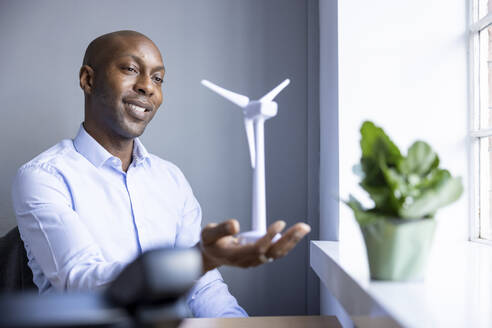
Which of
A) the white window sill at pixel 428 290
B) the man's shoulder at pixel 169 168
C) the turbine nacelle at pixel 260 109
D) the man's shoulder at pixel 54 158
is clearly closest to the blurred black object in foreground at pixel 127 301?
the white window sill at pixel 428 290

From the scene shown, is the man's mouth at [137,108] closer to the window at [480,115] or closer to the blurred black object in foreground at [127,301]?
the window at [480,115]

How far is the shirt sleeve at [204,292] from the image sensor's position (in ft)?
4.62

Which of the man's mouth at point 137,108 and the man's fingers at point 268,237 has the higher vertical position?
the man's mouth at point 137,108

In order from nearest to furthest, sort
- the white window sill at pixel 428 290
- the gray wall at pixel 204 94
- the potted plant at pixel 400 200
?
the white window sill at pixel 428 290 < the potted plant at pixel 400 200 < the gray wall at pixel 204 94

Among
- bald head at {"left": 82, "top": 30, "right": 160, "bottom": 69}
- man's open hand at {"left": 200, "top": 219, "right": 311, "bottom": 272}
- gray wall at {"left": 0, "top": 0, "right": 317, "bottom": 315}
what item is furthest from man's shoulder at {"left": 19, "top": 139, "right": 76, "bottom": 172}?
man's open hand at {"left": 200, "top": 219, "right": 311, "bottom": 272}

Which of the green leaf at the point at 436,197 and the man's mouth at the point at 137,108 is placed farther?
the man's mouth at the point at 137,108

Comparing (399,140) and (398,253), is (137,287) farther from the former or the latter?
(399,140)

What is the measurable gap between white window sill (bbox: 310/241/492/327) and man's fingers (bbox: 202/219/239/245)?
0.73ft

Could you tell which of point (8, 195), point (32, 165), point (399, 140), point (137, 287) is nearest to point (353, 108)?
point (399, 140)

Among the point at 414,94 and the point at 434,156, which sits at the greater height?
the point at 414,94

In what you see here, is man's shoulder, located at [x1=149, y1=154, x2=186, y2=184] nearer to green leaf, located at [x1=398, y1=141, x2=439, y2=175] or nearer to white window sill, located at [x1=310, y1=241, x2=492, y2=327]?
white window sill, located at [x1=310, y1=241, x2=492, y2=327]

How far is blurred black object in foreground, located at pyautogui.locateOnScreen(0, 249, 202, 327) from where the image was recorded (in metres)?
0.25

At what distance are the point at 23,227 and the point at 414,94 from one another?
1120 mm

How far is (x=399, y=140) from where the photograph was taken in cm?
131
